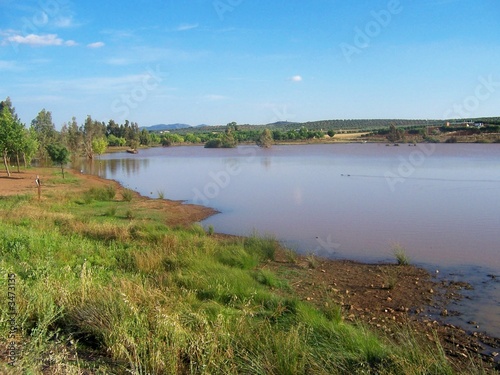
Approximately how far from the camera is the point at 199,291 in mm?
6574

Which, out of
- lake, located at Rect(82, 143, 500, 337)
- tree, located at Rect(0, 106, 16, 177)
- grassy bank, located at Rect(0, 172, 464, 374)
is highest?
tree, located at Rect(0, 106, 16, 177)

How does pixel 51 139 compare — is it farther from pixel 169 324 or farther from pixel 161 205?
pixel 169 324

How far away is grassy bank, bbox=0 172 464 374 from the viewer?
3.77m

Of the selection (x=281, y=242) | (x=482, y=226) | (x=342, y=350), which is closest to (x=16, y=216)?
(x=281, y=242)

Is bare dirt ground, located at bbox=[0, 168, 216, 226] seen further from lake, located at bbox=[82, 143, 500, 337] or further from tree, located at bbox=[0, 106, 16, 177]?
tree, located at bbox=[0, 106, 16, 177]

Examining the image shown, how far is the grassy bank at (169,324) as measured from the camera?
3.77 metres

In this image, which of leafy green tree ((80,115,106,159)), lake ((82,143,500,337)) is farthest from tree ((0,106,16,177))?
leafy green tree ((80,115,106,159))

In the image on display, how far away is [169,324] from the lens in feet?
13.7

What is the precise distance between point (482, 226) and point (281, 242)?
21.9ft

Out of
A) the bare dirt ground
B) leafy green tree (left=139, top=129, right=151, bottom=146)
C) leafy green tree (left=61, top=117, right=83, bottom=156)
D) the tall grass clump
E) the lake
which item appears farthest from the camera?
leafy green tree (left=139, top=129, right=151, bottom=146)

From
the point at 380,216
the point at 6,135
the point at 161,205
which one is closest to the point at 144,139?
the point at 6,135

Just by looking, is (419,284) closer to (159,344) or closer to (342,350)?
(342,350)

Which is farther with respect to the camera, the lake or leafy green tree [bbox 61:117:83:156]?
leafy green tree [bbox 61:117:83:156]

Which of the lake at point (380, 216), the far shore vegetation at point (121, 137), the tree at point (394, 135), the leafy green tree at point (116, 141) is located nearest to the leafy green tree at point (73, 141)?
the far shore vegetation at point (121, 137)
